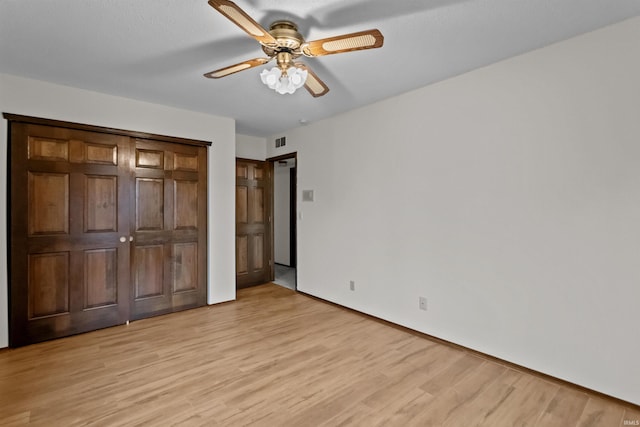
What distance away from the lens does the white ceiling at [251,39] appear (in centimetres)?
184

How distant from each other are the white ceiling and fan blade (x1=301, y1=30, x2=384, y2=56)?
212 millimetres

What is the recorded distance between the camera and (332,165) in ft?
13.4

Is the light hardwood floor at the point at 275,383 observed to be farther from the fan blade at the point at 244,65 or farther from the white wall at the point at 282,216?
the white wall at the point at 282,216

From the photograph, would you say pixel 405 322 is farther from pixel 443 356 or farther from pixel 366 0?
pixel 366 0

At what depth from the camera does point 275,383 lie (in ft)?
7.34

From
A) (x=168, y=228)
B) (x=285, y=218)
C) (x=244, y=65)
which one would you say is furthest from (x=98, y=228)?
(x=285, y=218)

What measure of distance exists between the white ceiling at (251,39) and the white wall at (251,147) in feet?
5.54

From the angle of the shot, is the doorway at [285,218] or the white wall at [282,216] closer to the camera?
the doorway at [285,218]

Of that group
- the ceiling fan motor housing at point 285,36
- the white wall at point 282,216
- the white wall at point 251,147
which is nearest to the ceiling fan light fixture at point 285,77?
the ceiling fan motor housing at point 285,36

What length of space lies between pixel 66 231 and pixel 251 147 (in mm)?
2755

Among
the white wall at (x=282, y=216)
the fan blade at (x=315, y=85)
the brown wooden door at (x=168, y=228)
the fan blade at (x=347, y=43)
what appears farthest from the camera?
the white wall at (x=282, y=216)

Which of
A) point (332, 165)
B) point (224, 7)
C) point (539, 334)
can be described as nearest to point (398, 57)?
point (224, 7)

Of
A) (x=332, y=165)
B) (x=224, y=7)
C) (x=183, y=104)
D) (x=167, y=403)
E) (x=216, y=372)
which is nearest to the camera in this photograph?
(x=224, y=7)

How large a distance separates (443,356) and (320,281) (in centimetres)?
200
